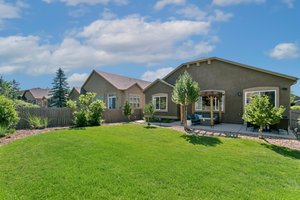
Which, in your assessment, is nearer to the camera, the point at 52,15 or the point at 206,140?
the point at 206,140

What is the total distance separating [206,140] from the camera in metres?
9.48

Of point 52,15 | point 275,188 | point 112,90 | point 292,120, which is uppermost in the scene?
point 52,15

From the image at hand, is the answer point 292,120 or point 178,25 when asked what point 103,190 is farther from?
point 292,120

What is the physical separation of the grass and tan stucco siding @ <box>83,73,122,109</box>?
1521cm

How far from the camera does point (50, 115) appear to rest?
14656mm

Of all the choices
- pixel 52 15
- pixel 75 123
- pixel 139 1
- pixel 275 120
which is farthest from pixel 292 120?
pixel 52 15

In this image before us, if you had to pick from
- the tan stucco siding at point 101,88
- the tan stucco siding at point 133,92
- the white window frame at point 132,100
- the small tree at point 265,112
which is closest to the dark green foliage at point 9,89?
the tan stucco siding at point 101,88

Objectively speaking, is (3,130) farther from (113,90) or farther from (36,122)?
(113,90)

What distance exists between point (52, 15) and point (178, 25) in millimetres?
8556

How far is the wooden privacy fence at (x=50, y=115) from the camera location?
13.2m

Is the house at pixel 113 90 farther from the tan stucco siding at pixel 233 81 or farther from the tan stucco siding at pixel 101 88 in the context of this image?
the tan stucco siding at pixel 233 81

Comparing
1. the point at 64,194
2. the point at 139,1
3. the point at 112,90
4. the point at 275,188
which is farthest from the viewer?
the point at 112,90

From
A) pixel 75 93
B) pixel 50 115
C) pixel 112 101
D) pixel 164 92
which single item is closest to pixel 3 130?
pixel 50 115

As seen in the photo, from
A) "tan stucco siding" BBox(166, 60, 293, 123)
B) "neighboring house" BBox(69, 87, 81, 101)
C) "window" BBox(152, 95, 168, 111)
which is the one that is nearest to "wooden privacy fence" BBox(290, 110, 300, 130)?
"tan stucco siding" BBox(166, 60, 293, 123)
